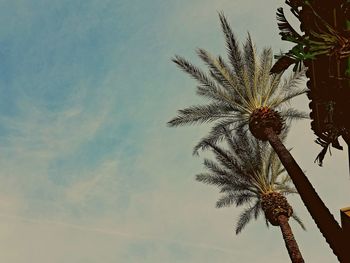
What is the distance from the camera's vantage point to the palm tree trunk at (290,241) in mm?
17572

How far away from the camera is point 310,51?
30.1 feet

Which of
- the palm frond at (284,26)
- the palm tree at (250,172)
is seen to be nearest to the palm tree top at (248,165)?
the palm tree at (250,172)

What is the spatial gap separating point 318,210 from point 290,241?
4.81 m

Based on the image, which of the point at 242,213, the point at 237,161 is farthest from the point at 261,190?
the point at 242,213

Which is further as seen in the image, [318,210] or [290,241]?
[290,241]

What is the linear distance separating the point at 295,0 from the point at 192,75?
9.97 m

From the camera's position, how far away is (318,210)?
A: 45.6ft

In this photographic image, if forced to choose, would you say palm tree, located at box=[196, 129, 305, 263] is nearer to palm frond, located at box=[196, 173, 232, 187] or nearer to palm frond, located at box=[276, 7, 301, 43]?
palm frond, located at box=[196, 173, 232, 187]

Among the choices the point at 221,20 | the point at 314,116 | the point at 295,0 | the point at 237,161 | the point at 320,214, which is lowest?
the point at 320,214

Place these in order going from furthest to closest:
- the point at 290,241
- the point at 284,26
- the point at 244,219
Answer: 1. the point at 244,219
2. the point at 290,241
3. the point at 284,26

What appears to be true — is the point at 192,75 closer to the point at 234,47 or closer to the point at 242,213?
the point at 234,47

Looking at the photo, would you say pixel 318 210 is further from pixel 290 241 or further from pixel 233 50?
pixel 233 50

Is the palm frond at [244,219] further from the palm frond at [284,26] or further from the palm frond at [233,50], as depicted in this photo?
the palm frond at [284,26]

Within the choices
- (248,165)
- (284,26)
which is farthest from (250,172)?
(284,26)
